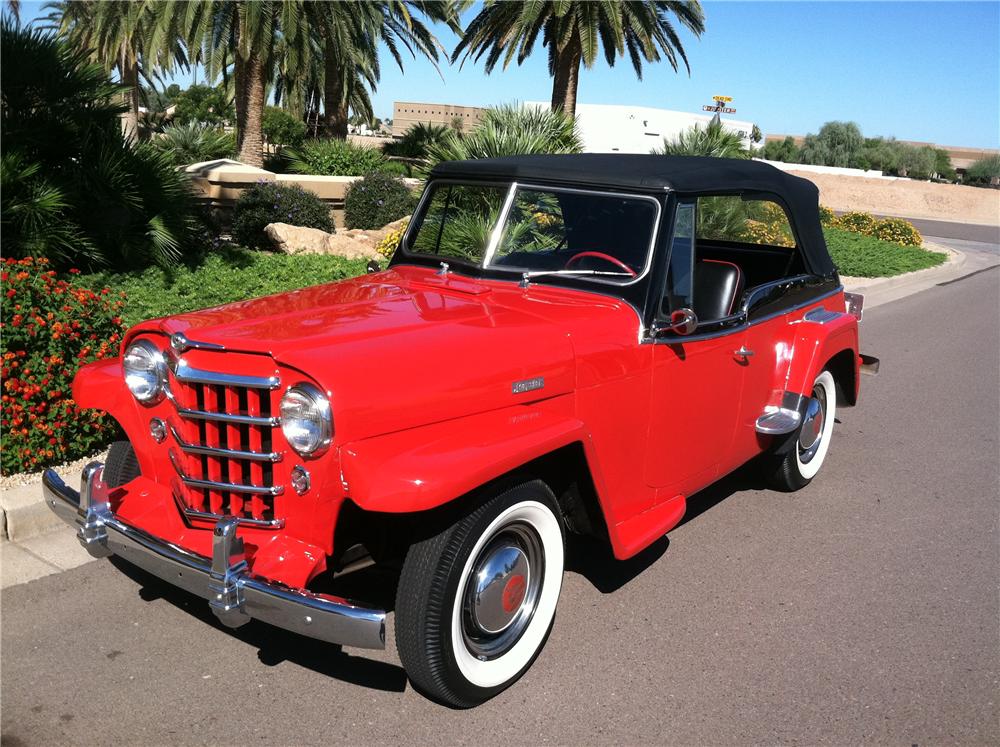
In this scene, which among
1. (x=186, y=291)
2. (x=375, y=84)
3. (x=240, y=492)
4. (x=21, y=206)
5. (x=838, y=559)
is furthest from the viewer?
(x=375, y=84)

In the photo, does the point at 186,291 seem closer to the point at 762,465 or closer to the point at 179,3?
the point at 762,465

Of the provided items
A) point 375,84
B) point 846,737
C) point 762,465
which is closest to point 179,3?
point 375,84

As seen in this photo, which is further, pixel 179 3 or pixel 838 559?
pixel 179 3

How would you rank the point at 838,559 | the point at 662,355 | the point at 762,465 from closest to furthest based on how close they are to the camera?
the point at 662,355 → the point at 838,559 → the point at 762,465

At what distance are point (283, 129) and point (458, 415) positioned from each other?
1146 inches

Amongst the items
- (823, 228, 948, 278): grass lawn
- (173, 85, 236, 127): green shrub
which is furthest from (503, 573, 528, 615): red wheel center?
(173, 85, 236, 127): green shrub

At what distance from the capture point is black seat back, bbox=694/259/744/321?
4.09m

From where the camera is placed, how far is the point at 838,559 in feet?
14.0

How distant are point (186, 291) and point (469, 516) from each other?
16.2ft

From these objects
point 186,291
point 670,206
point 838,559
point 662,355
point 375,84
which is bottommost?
point 838,559

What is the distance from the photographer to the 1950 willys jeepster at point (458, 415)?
269cm

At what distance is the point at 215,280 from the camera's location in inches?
290

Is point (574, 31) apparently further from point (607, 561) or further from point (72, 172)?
point (607, 561)

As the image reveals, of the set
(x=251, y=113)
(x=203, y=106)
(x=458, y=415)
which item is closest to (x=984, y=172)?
(x=203, y=106)
